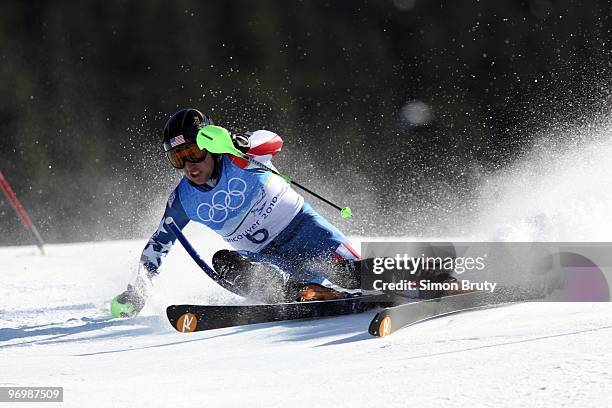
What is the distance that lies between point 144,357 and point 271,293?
1.08 meters

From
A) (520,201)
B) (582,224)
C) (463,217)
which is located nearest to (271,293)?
(582,224)

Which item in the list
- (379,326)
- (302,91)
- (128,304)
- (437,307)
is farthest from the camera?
(302,91)

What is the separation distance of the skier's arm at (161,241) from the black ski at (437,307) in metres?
1.39

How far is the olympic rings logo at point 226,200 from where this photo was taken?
3973 mm

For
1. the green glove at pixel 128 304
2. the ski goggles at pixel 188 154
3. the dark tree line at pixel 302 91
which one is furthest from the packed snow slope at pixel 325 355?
the dark tree line at pixel 302 91

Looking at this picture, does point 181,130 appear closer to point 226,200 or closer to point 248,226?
point 226,200

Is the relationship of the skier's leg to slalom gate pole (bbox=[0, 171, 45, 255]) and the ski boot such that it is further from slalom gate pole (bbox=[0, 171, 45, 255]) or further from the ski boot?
slalom gate pole (bbox=[0, 171, 45, 255])

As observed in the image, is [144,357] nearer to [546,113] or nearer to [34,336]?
[34,336]

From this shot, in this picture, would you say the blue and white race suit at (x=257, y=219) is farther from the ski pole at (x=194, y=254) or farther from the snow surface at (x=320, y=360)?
the snow surface at (x=320, y=360)

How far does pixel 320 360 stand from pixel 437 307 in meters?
0.95

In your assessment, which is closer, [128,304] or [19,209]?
[128,304]

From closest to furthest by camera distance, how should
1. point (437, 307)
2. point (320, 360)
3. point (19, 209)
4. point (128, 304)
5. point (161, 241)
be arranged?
point (320, 360), point (437, 307), point (128, 304), point (161, 241), point (19, 209)

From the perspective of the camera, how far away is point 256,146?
4.10 m

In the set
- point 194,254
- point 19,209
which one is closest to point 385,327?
point 194,254
